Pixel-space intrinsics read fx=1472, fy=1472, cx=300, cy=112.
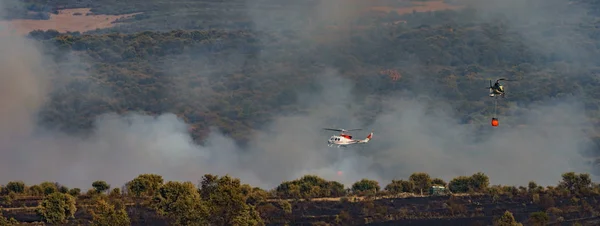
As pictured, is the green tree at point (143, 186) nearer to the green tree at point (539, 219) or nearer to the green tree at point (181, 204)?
the green tree at point (181, 204)

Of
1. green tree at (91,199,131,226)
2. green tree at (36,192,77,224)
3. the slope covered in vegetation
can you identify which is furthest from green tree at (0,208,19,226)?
green tree at (91,199,131,226)

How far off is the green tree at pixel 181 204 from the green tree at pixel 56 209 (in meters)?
9.93

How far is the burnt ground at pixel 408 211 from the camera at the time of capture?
585ft

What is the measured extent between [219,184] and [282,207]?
60.0 feet

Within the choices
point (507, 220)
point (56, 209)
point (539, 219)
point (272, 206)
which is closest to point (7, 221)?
point (56, 209)

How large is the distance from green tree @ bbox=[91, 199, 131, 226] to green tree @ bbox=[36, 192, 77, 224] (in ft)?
31.1

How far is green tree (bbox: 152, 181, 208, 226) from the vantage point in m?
164

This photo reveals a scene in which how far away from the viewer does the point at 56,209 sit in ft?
563

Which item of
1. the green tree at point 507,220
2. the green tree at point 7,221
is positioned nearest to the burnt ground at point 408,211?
the green tree at point 7,221

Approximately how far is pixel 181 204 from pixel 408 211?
113ft

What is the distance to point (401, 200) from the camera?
194375mm

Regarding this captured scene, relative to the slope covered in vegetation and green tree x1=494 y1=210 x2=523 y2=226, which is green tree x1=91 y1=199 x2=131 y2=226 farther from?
green tree x1=494 y1=210 x2=523 y2=226

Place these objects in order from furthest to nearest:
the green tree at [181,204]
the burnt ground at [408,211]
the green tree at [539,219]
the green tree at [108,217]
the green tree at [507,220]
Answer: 1. the green tree at [539,219]
2. the burnt ground at [408,211]
3. the green tree at [507,220]
4. the green tree at [181,204]
5. the green tree at [108,217]

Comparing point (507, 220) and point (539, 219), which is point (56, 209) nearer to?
point (507, 220)
